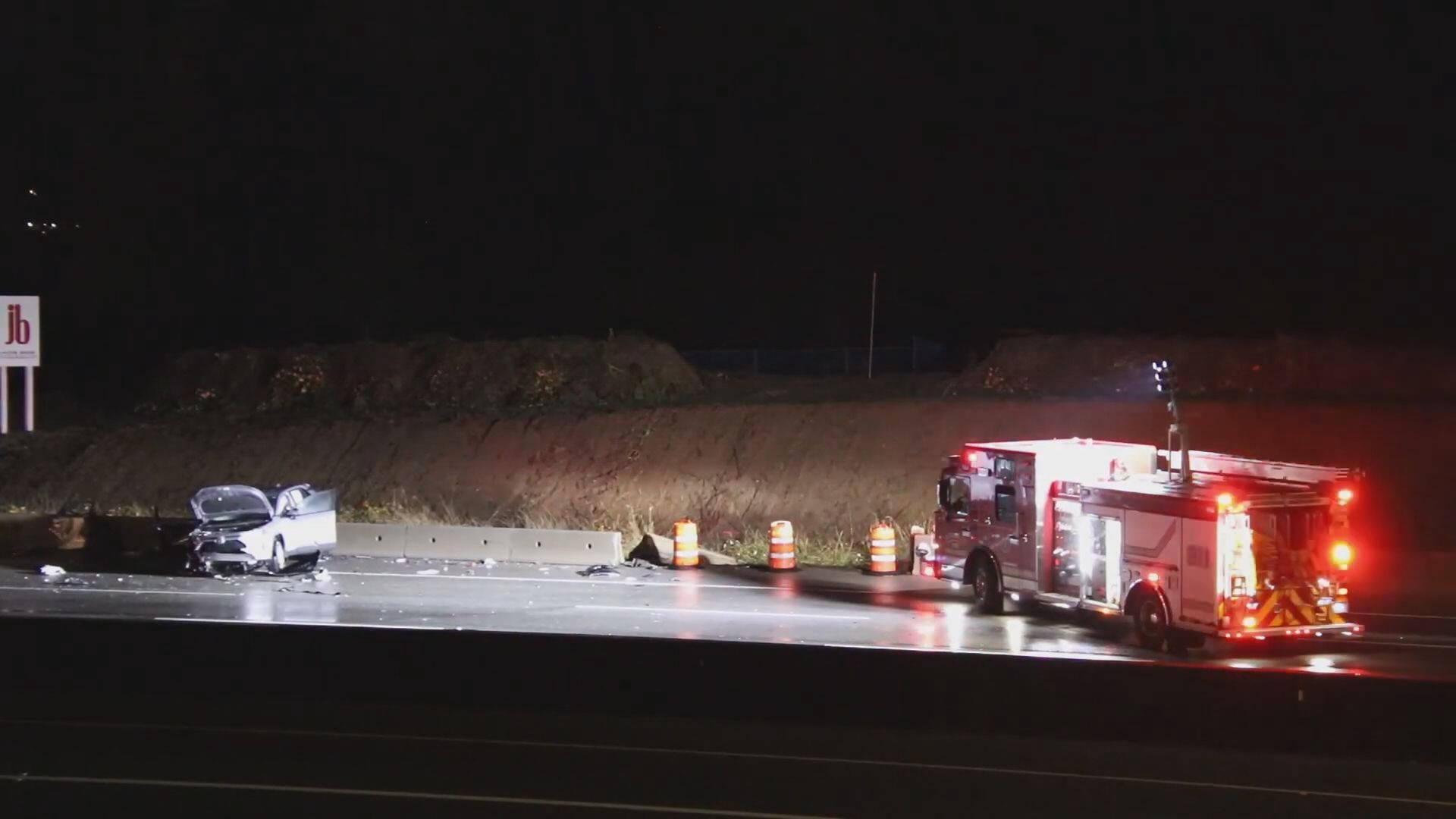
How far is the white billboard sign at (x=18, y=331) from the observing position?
37781mm

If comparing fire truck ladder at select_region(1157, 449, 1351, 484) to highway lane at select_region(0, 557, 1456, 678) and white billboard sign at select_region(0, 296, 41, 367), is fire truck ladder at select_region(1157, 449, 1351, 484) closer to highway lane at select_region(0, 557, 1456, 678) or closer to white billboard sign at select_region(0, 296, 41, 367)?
highway lane at select_region(0, 557, 1456, 678)

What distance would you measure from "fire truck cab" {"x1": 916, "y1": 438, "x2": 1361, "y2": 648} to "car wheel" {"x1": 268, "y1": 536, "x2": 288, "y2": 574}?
40.4 feet

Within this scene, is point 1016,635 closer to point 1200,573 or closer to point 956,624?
point 956,624

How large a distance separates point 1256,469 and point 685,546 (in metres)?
11.3

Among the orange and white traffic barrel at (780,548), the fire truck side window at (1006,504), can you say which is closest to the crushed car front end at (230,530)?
the orange and white traffic barrel at (780,548)

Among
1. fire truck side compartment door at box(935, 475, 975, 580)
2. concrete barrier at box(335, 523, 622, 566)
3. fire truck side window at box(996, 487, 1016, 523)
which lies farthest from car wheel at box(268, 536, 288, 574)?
fire truck side window at box(996, 487, 1016, 523)

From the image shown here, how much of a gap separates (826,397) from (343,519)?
40.7ft

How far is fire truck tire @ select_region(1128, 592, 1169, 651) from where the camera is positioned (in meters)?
18.6

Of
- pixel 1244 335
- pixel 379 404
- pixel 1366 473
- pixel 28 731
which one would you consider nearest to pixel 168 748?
pixel 28 731

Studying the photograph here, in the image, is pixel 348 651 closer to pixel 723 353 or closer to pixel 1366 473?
pixel 1366 473

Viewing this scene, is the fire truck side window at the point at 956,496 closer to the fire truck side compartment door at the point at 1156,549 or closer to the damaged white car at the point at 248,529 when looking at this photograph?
the fire truck side compartment door at the point at 1156,549

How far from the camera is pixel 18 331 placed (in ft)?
125

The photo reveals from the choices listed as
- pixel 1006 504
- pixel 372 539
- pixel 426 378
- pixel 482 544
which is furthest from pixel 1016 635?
pixel 426 378

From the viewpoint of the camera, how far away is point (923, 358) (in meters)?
48.1
